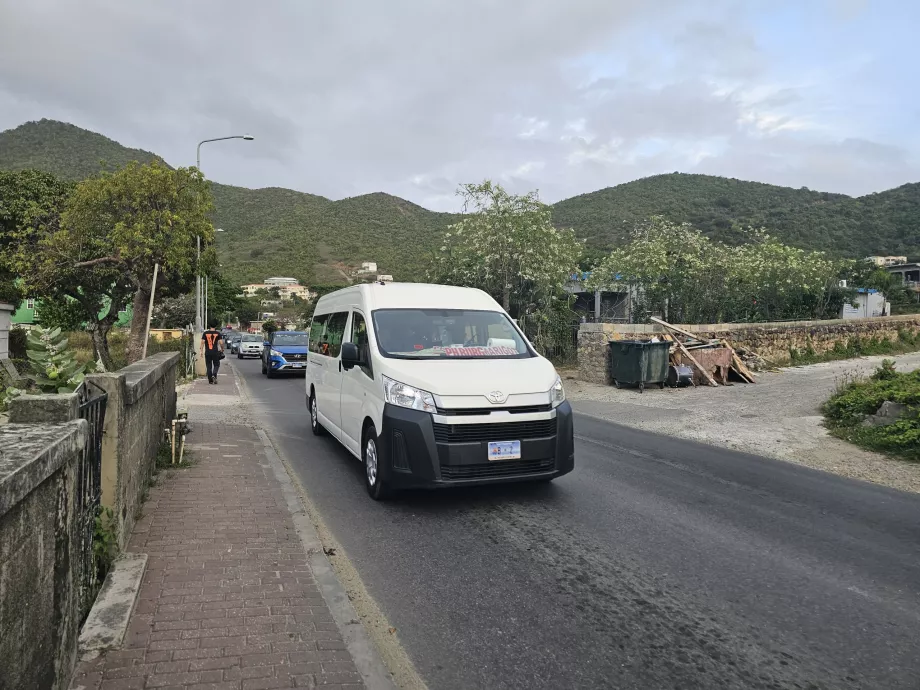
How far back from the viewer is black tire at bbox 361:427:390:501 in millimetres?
6203

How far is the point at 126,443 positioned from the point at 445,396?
2553mm

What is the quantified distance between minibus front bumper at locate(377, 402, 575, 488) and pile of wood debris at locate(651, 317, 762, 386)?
12.0 meters

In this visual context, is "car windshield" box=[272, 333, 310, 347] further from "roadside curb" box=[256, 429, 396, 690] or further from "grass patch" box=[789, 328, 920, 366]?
"roadside curb" box=[256, 429, 396, 690]

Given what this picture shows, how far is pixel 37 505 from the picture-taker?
7.79 feet

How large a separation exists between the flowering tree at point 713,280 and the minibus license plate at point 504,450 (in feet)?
56.2

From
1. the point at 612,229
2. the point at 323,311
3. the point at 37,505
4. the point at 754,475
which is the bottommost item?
the point at 754,475

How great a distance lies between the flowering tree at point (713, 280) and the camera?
2205 cm

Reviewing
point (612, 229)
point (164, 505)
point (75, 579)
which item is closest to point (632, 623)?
point (75, 579)

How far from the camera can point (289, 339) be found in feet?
76.8

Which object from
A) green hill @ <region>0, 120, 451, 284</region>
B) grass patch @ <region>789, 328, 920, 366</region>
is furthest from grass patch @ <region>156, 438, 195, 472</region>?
green hill @ <region>0, 120, 451, 284</region>

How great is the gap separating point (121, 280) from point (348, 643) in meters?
23.5

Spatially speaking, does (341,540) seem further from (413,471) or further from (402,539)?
(413,471)

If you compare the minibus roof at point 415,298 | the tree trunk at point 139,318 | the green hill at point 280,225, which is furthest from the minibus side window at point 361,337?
the green hill at point 280,225

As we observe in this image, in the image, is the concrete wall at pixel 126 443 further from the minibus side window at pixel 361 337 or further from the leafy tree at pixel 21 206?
the leafy tree at pixel 21 206
